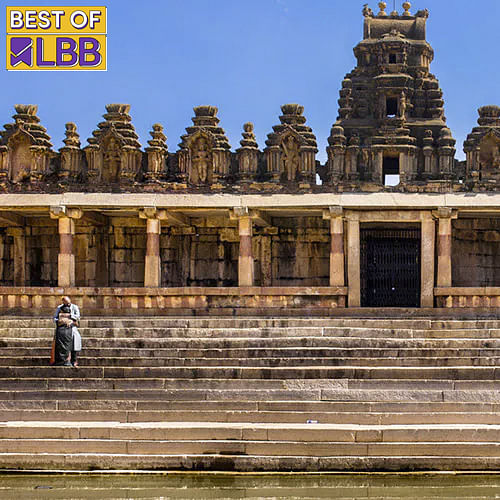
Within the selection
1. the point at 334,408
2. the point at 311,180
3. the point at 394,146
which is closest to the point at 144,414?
the point at 334,408

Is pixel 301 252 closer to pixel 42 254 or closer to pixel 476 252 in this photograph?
pixel 476 252

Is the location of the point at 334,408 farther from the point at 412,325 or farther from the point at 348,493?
the point at 412,325

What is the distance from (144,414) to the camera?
13.0 m

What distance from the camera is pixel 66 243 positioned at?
21375 millimetres

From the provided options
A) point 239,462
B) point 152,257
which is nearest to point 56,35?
point 152,257

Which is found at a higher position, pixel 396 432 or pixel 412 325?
pixel 412 325

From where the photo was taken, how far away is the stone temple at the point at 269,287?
40.3ft

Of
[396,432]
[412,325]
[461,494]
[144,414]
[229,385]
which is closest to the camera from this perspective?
[461,494]

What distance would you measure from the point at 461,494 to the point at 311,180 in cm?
1178

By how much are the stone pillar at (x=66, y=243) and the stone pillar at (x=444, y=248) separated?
969 cm

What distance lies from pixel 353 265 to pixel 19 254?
10.4 meters

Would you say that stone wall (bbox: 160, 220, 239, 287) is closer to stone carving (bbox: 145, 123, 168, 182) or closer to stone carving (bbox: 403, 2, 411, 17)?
stone carving (bbox: 145, 123, 168, 182)

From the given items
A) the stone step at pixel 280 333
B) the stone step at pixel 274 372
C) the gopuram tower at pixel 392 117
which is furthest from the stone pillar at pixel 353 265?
the stone step at pixel 274 372

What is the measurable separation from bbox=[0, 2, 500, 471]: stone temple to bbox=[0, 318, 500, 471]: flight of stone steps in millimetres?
33
